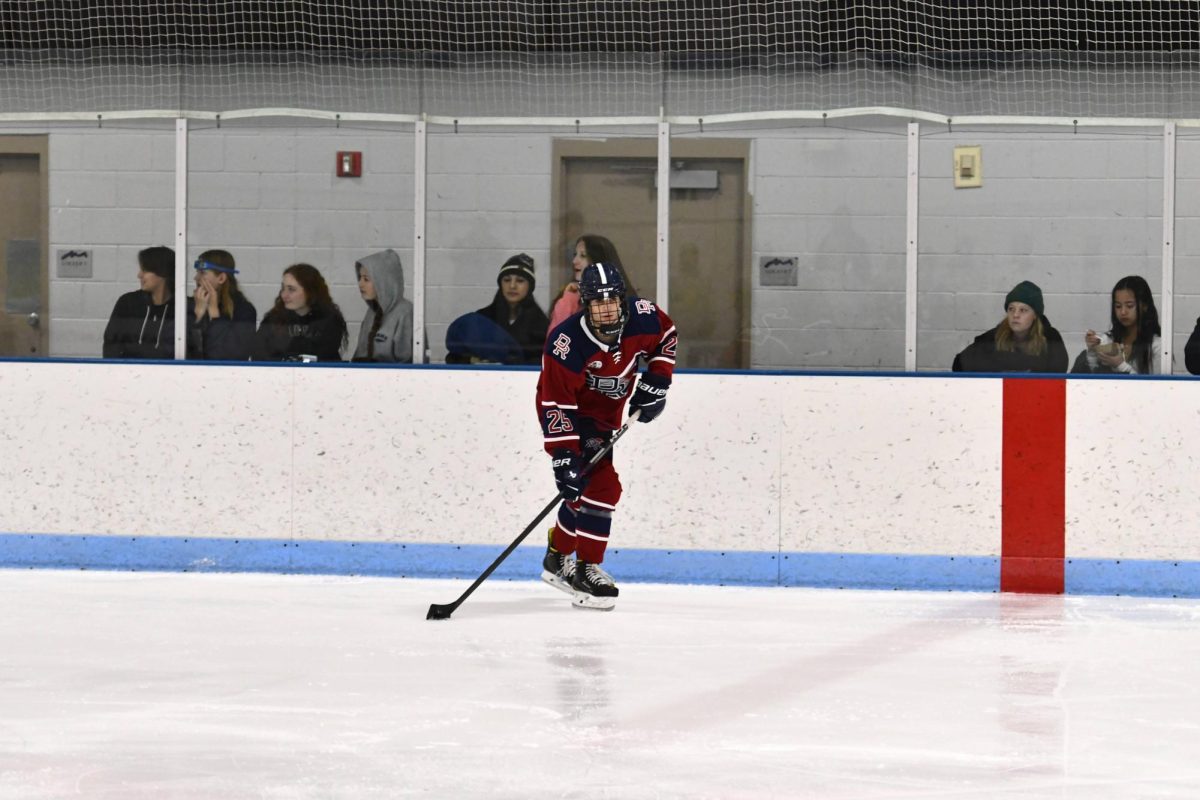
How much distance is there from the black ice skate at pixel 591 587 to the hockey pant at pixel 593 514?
30 millimetres

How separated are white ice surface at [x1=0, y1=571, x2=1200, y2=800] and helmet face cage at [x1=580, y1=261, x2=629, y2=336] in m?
0.84

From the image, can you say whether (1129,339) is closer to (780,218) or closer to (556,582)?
(780,218)

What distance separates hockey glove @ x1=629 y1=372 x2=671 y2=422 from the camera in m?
4.77

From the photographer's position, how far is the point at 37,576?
5312 mm

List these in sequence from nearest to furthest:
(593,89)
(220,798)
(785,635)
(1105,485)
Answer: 1. (220,798)
2. (785,635)
3. (1105,485)
4. (593,89)

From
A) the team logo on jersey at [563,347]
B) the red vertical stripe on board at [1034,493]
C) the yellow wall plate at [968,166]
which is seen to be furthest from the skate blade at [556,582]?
the yellow wall plate at [968,166]

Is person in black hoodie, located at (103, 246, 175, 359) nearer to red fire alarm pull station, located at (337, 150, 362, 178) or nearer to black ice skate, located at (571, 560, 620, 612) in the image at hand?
red fire alarm pull station, located at (337, 150, 362, 178)

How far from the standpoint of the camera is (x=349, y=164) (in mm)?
5652

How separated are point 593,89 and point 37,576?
2.46 meters

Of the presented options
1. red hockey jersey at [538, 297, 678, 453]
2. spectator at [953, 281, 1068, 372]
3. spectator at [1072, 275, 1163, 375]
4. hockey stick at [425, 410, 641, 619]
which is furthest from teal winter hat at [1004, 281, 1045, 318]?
hockey stick at [425, 410, 641, 619]

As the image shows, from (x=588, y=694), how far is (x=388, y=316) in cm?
A: 237

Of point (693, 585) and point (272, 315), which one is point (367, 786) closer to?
point (693, 585)

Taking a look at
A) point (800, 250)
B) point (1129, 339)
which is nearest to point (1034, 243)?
point (1129, 339)

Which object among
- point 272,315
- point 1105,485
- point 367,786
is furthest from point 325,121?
point 367,786
